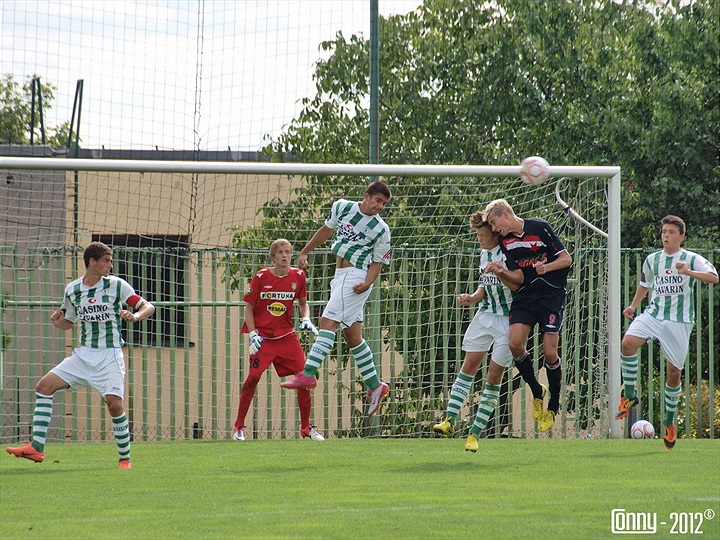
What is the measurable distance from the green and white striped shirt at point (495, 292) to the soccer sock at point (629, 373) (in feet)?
5.27

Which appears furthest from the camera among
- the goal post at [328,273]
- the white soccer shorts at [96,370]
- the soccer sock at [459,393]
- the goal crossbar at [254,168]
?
the goal post at [328,273]

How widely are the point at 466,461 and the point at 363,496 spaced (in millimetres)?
1961

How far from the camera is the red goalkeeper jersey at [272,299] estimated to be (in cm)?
1057

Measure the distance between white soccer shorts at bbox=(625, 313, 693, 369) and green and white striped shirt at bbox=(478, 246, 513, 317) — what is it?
1.47 metres

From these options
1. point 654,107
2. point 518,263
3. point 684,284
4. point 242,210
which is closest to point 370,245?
point 518,263

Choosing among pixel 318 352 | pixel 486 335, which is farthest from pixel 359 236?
pixel 486 335

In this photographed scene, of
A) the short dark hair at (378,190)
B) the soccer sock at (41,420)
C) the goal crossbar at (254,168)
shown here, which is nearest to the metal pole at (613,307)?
the goal crossbar at (254,168)

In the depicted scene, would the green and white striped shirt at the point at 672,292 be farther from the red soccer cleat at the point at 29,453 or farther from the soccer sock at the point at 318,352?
the red soccer cleat at the point at 29,453

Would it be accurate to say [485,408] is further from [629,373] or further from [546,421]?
[629,373]

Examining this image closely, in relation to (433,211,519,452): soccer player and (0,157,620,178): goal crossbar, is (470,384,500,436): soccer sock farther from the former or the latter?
(0,157,620,178): goal crossbar

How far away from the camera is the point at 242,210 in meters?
12.6

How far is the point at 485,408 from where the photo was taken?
871cm

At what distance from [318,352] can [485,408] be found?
1.49 m

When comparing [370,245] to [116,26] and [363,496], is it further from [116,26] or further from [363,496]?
[116,26]
